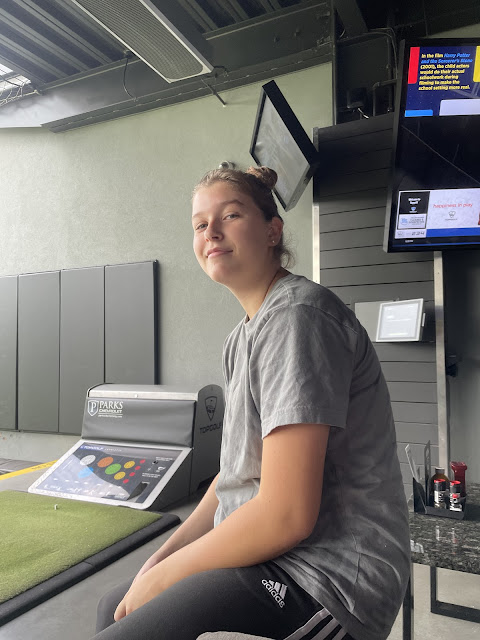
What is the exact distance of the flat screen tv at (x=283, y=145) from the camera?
2.78m

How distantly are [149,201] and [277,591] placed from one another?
3.98 m

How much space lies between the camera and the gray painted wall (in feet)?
13.4

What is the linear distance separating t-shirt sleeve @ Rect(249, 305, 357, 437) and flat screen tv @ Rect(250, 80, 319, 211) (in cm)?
208

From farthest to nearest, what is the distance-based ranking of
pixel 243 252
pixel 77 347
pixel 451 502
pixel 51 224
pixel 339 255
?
pixel 51 224
pixel 77 347
pixel 339 255
pixel 451 502
pixel 243 252

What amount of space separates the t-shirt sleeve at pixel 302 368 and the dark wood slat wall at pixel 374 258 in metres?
2.03

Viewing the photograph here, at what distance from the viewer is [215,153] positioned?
4203mm

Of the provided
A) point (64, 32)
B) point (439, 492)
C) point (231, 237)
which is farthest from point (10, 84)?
point (439, 492)

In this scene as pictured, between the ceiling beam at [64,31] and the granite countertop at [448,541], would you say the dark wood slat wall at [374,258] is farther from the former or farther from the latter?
the ceiling beam at [64,31]

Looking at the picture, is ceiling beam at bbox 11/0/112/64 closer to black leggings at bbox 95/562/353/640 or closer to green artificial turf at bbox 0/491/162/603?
green artificial turf at bbox 0/491/162/603

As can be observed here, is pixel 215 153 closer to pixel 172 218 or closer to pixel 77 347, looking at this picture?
pixel 172 218

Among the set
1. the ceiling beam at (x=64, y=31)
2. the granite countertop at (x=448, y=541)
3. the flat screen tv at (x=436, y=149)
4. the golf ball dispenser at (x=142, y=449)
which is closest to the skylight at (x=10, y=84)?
the ceiling beam at (x=64, y=31)

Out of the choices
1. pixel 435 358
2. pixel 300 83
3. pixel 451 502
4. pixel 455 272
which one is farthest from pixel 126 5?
pixel 451 502

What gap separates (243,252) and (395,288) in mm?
1973

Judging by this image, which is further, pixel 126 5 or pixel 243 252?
pixel 126 5
